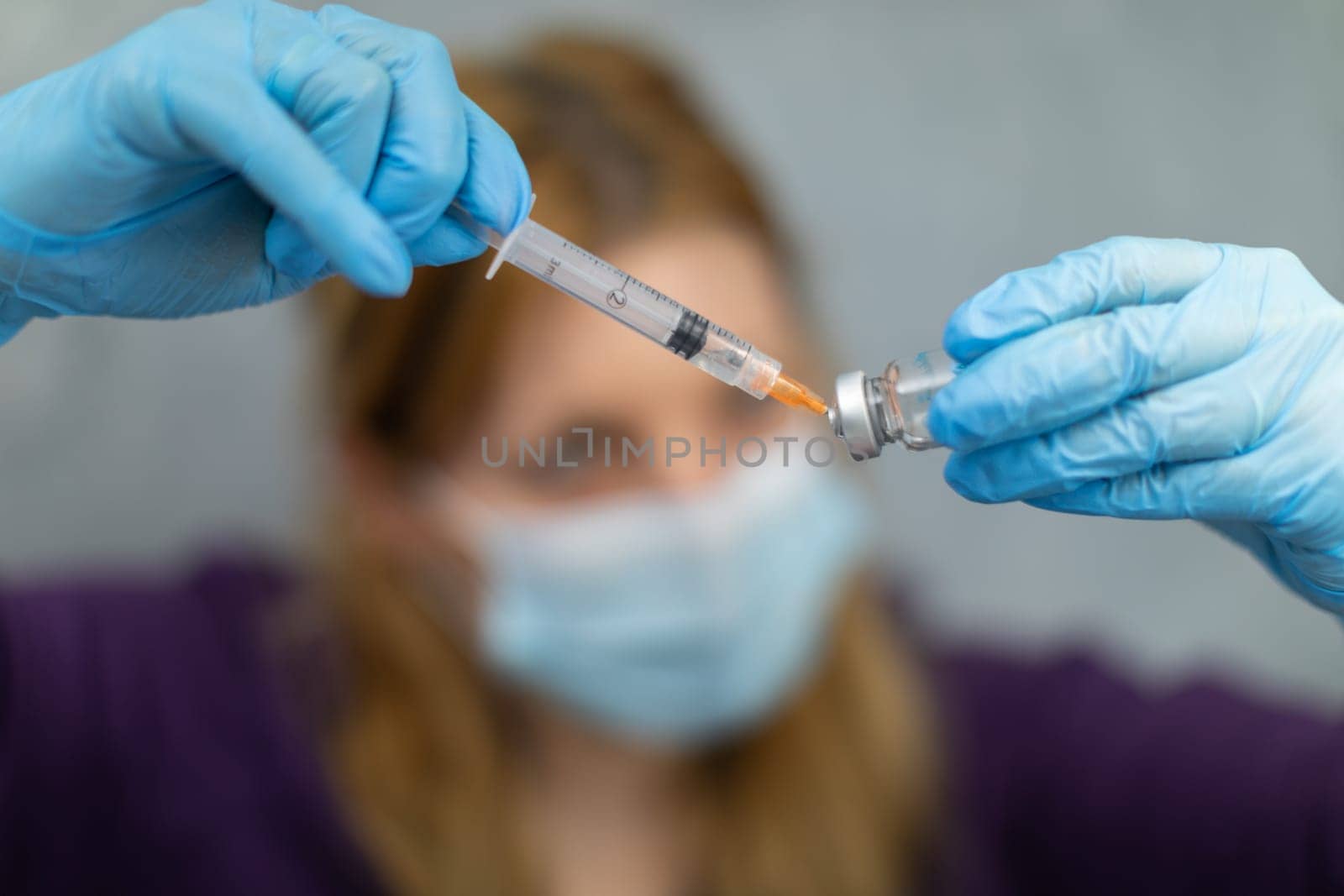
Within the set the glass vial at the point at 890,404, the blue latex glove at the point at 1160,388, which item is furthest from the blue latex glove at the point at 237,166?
A: the blue latex glove at the point at 1160,388

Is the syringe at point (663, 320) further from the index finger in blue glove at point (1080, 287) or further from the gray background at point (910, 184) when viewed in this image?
the gray background at point (910, 184)

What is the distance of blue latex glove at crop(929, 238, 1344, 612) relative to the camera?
2.64 feet

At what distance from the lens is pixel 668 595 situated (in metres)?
1.30

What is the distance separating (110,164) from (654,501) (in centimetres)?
75

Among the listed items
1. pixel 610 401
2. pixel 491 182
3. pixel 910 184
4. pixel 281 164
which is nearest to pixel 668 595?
pixel 610 401

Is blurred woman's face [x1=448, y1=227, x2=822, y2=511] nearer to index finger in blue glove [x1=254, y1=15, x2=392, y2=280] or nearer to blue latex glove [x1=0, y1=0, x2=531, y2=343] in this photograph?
blue latex glove [x1=0, y1=0, x2=531, y2=343]

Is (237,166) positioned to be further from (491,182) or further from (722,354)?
(722,354)

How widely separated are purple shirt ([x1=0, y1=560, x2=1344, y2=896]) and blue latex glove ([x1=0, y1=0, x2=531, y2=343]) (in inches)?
33.4

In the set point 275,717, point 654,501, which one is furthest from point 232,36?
point 275,717

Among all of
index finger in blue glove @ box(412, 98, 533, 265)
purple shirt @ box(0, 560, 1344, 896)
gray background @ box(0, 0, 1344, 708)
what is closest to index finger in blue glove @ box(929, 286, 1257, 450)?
index finger in blue glove @ box(412, 98, 533, 265)

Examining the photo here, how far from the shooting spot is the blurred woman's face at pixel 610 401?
136 centimetres

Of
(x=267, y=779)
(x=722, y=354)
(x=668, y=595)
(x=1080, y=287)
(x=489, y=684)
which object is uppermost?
(x=1080, y=287)

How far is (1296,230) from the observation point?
2006 mm

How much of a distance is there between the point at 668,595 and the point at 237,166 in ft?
2.53
